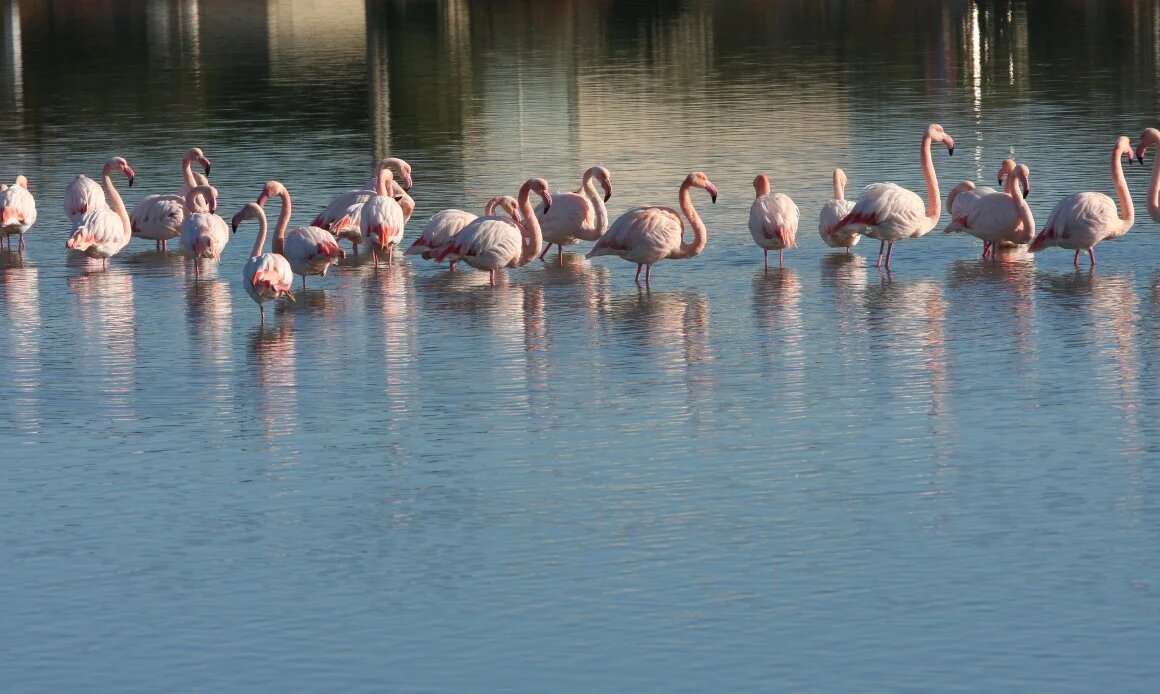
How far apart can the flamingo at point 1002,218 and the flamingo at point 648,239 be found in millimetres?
2368

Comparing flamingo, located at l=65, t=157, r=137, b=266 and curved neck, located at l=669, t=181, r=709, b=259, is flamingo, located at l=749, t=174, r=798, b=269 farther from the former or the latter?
flamingo, located at l=65, t=157, r=137, b=266

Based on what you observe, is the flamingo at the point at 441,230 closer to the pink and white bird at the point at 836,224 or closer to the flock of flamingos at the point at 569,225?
the flock of flamingos at the point at 569,225

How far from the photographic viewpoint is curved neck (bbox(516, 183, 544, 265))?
16891mm

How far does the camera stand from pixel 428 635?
785 centimetres

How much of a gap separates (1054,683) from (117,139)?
2425cm

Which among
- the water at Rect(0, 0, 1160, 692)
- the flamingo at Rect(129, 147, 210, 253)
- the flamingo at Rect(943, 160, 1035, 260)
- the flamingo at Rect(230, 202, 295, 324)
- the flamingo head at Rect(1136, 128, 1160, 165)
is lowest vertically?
the water at Rect(0, 0, 1160, 692)

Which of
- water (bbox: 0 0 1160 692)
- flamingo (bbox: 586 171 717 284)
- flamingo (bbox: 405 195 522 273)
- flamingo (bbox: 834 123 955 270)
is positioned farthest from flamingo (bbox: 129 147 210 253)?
flamingo (bbox: 834 123 955 270)

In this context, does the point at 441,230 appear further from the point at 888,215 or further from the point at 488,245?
the point at 888,215

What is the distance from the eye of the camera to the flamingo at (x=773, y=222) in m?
16.6

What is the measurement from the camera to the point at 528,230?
17.1m

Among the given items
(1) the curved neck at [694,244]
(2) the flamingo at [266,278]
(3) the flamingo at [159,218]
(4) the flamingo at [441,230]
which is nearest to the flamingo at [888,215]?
(1) the curved neck at [694,244]

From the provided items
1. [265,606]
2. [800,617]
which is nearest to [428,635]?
[265,606]

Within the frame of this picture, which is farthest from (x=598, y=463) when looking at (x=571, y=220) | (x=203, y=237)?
(x=203, y=237)

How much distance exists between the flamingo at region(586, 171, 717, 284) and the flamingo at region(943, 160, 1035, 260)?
237 centimetres
